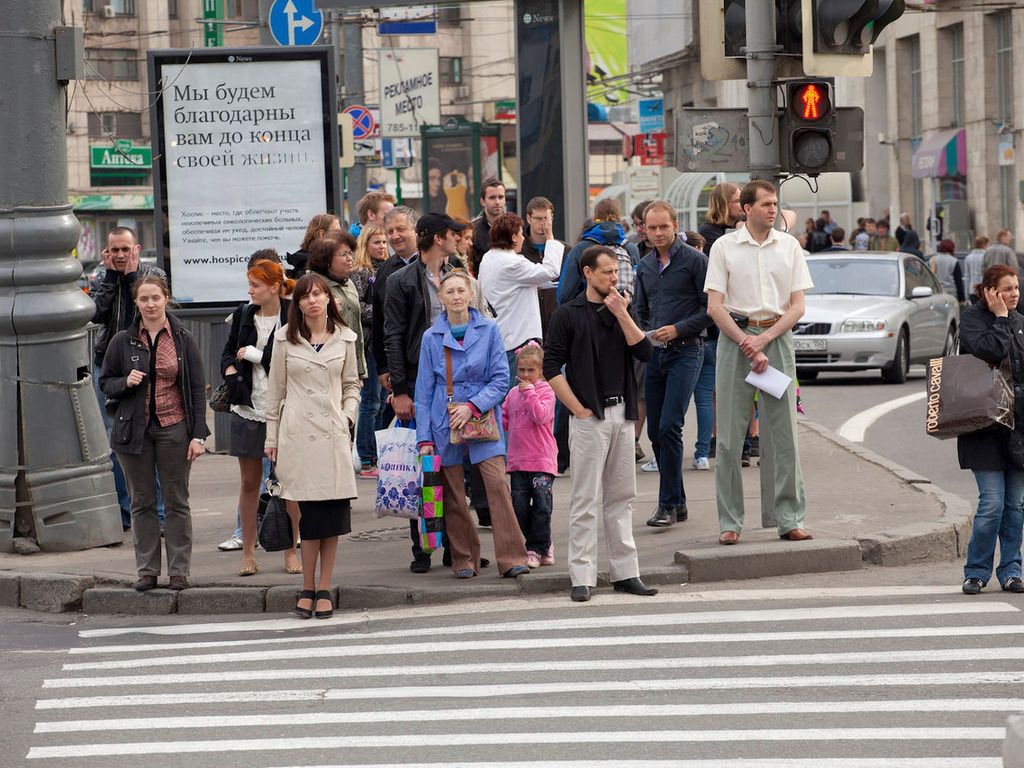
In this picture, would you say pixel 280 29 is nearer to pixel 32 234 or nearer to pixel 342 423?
pixel 32 234

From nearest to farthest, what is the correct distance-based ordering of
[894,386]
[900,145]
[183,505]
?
[183,505] → [894,386] → [900,145]

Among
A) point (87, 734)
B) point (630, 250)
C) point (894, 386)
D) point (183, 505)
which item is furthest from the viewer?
point (894, 386)

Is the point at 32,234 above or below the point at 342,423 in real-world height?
above

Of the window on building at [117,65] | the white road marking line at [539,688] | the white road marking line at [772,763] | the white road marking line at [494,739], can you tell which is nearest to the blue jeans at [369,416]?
the white road marking line at [539,688]

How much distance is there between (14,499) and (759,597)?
494 cm

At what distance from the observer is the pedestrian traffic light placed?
1045cm

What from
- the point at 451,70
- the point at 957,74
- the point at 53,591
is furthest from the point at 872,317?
the point at 451,70

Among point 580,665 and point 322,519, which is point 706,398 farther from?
point 580,665

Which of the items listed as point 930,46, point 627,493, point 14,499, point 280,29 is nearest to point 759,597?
point 627,493

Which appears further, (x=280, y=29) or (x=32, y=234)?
(x=280, y=29)

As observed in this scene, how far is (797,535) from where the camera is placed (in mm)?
10188

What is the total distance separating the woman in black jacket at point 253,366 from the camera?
10.2m

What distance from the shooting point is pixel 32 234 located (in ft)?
36.4

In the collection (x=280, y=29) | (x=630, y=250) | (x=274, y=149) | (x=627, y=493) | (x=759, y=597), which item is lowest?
(x=759, y=597)
